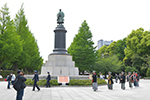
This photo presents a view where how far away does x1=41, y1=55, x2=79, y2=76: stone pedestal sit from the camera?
75.4 ft

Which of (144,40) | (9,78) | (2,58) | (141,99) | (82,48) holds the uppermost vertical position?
(144,40)

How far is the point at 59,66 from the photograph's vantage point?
2339 centimetres

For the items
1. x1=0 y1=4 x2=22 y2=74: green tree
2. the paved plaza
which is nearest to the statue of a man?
x1=0 y1=4 x2=22 y2=74: green tree

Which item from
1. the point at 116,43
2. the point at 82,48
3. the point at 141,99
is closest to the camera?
the point at 141,99

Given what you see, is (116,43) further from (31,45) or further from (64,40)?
(64,40)

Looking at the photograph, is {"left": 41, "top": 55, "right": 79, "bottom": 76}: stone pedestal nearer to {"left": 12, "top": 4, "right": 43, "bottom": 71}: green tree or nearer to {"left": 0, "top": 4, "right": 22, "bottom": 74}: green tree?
{"left": 0, "top": 4, "right": 22, "bottom": 74}: green tree

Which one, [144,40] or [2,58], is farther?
[144,40]

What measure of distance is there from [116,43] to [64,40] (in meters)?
49.4

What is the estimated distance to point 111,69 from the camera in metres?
47.9

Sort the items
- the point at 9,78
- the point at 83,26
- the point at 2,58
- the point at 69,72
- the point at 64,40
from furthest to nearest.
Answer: the point at 83,26 → the point at 2,58 → the point at 64,40 → the point at 69,72 → the point at 9,78

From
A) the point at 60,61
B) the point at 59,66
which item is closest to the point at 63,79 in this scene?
the point at 59,66

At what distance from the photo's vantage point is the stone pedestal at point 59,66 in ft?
75.4

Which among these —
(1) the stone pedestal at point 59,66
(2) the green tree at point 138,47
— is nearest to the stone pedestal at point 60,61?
(1) the stone pedestal at point 59,66

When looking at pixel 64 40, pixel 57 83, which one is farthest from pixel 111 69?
pixel 57 83
